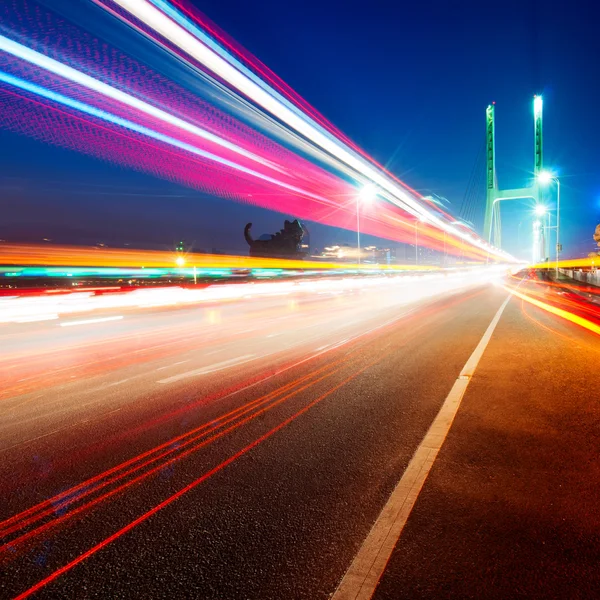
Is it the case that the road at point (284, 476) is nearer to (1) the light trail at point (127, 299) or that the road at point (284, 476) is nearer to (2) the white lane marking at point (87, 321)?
(2) the white lane marking at point (87, 321)

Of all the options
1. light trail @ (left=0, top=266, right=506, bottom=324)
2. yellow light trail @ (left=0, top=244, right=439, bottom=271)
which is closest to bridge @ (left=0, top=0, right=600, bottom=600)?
light trail @ (left=0, top=266, right=506, bottom=324)

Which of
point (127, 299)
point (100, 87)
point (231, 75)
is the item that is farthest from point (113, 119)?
point (127, 299)

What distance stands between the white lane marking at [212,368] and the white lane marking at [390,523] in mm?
3882

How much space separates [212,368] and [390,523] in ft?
16.2

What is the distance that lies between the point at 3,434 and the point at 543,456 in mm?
5470

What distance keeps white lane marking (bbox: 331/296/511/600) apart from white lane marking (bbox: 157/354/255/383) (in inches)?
153

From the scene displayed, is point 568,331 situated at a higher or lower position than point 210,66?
lower

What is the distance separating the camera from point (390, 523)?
2617 mm

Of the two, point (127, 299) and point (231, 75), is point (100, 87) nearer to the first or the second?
point (231, 75)

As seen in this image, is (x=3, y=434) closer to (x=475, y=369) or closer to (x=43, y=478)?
(x=43, y=478)

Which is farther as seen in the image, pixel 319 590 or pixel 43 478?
pixel 43 478

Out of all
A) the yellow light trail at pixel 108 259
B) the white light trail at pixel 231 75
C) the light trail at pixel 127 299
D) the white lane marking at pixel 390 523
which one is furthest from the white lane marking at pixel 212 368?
the yellow light trail at pixel 108 259

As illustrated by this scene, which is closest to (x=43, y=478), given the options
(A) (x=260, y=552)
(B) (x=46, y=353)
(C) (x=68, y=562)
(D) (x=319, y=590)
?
(C) (x=68, y=562)

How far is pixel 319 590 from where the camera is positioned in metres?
2.09
